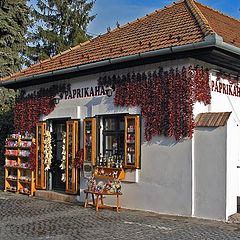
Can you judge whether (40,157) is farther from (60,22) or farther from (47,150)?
(60,22)

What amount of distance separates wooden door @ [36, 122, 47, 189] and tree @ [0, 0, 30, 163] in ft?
28.2

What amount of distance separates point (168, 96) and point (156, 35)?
6.12 ft

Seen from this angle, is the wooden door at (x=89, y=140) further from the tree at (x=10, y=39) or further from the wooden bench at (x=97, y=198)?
the tree at (x=10, y=39)

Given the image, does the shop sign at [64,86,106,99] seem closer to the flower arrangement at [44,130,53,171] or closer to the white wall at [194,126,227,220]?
the flower arrangement at [44,130,53,171]

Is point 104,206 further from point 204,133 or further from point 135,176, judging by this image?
point 204,133

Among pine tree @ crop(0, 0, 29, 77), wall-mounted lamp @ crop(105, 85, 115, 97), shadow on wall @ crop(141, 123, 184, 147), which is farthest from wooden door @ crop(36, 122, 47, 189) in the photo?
pine tree @ crop(0, 0, 29, 77)

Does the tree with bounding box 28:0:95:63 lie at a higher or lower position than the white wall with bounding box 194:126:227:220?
higher

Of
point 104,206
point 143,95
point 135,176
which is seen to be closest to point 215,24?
point 143,95

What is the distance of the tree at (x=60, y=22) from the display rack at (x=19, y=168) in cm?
1812

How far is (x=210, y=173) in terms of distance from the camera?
9.05 meters

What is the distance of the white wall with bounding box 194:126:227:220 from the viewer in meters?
8.84

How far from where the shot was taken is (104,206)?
35.1 ft

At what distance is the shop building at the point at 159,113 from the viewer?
9039 mm

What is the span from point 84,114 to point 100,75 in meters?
1.20
